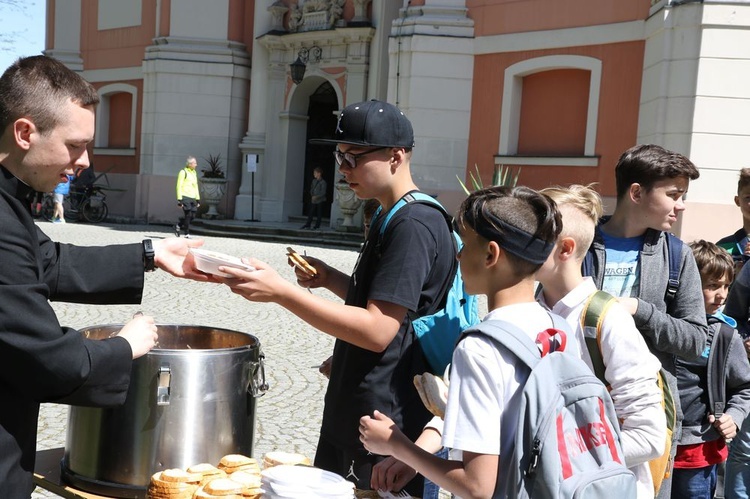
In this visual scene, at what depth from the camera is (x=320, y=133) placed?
2222 cm

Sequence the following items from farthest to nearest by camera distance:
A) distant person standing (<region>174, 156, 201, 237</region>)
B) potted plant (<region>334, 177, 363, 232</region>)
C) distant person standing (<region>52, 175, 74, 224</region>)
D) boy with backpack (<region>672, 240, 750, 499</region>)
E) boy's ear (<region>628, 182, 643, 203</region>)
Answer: distant person standing (<region>52, 175, 74, 224</region>) → potted plant (<region>334, 177, 363, 232</region>) → distant person standing (<region>174, 156, 201, 237</region>) → boy with backpack (<region>672, 240, 750, 499</region>) → boy's ear (<region>628, 182, 643, 203</region>)

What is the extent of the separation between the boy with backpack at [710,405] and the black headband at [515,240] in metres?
1.77

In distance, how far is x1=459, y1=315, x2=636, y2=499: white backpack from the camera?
1801 millimetres

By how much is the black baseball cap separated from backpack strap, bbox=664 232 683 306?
107 centimetres

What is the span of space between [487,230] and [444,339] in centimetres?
66

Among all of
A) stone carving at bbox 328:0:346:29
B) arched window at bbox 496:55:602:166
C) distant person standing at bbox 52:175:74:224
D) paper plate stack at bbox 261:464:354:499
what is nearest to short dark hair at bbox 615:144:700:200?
paper plate stack at bbox 261:464:354:499

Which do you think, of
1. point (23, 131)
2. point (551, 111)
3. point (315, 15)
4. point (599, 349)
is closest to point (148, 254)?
point (23, 131)

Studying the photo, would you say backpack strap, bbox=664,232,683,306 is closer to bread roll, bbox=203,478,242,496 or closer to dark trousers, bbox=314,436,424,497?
dark trousers, bbox=314,436,424,497

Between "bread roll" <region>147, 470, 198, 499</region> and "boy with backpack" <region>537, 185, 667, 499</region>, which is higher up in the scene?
"boy with backpack" <region>537, 185, 667, 499</region>

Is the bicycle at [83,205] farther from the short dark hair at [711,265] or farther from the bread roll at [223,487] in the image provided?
the bread roll at [223,487]

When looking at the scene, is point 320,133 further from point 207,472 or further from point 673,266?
point 207,472

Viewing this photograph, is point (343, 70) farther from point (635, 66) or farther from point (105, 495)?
point (105, 495)

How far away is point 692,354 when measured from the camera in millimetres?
2852

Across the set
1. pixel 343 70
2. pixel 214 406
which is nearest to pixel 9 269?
pixel 214 406
